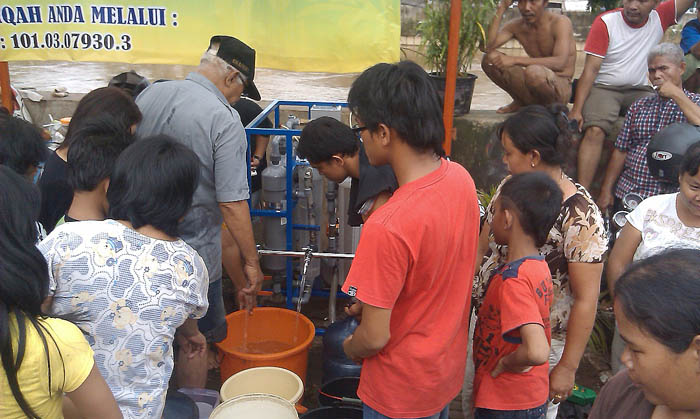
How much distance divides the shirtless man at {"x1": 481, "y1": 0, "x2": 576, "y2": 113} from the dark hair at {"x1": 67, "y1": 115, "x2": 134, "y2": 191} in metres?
3.24

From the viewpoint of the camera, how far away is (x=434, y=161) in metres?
1.71

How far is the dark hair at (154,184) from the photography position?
182cm

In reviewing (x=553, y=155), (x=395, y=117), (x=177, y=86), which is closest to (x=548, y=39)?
(x=553, y=155)

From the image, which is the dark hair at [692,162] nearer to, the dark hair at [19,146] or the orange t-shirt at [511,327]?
the orange t-shirt at [511,327]

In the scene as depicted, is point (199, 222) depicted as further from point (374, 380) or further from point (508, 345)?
point (508, 345)

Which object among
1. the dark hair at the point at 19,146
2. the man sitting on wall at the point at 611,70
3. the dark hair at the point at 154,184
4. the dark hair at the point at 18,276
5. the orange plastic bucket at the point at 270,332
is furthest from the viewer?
the man sitting on wall at the point at 611,70

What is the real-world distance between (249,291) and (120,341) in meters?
1.24

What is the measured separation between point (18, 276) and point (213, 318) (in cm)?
170

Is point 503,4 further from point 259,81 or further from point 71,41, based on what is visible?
point 259,81

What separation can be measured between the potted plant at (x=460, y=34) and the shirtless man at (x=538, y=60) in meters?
0.11

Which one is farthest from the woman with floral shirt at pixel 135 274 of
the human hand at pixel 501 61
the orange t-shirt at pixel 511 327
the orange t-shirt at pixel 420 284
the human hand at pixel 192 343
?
the human hand at pixel 501 61

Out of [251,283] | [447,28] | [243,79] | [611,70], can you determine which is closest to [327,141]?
[243,79]

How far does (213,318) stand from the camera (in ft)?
9.71

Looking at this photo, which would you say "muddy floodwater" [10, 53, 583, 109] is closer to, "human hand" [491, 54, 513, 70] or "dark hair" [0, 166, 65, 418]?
"human hand" [491, 54, 513, 70]
